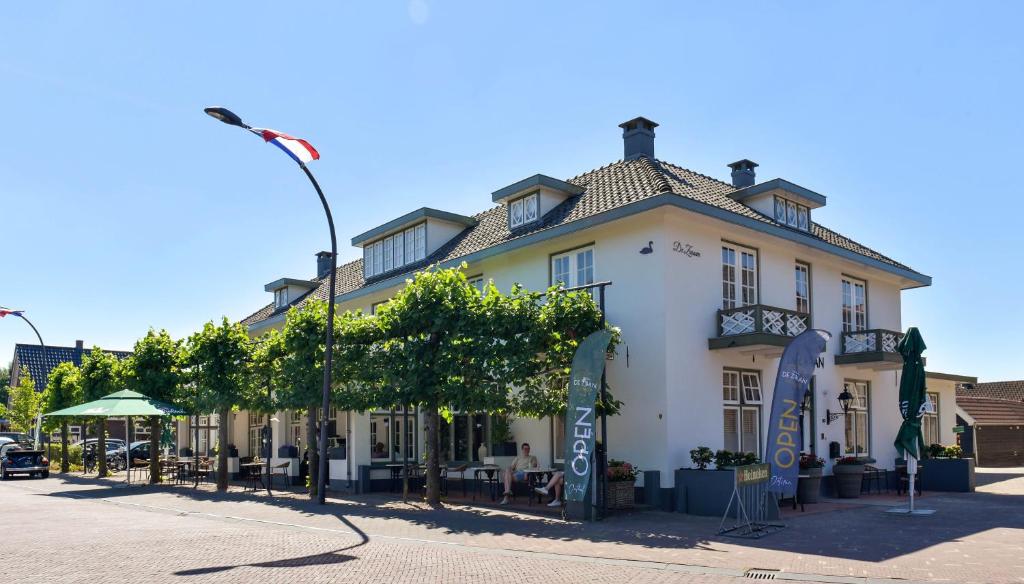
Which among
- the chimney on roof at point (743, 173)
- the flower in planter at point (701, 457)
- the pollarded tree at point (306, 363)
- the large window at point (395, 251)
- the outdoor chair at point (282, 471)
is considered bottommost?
the outdoor chair at point (282, 471)

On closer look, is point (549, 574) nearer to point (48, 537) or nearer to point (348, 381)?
point (48, 537)

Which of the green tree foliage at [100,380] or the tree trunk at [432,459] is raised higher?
the green tree foliage at [100,380]

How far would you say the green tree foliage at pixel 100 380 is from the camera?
29844 millimetres

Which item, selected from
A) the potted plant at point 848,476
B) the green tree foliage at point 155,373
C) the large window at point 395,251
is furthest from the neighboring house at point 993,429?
the green tree foliage at point 155,373

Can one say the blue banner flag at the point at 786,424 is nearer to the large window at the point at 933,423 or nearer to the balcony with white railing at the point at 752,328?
the balcony with white railing at the point at 752,328

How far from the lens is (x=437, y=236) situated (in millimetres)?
25375

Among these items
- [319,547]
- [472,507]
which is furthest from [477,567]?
[472,507]

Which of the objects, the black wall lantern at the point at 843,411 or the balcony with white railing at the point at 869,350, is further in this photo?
the balcony with white railing at the point at 869,350

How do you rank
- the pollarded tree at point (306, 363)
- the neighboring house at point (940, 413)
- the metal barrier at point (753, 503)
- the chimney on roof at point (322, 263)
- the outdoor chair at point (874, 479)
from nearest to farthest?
the metal barrier at point (753, 503) → the pollarded tree at point (306, 363) → the outdoor chair at point (874, 479) → the neighboring house at point (940, 413) → the chimney on roof at point (322, 263)

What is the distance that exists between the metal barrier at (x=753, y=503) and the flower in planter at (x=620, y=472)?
89.8 inches

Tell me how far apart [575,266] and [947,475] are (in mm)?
11188

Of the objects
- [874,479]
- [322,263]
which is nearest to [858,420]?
[874,479]

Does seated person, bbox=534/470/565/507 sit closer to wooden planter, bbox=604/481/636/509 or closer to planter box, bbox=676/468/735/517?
wooden planter, bbox=604/481/636/509

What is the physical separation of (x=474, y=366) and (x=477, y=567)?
6.82 meters
